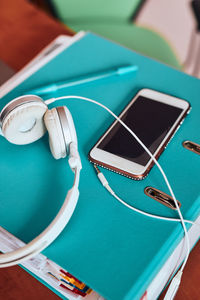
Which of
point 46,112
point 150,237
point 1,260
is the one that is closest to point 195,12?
point 46,112

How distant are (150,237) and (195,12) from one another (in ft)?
2.59

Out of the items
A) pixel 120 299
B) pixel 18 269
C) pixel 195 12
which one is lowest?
pixel 18 269

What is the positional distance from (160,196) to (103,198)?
91mm

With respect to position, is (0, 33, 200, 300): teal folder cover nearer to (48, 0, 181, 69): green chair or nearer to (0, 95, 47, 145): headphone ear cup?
(0, 95, 47, 145): headphone ear cup

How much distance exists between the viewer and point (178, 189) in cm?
56

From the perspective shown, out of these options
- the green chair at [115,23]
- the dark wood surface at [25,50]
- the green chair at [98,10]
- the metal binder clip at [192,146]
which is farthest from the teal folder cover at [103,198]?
the green chair at [98,10]

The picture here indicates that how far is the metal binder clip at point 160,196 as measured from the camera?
54 centimetres

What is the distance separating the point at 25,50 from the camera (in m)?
0.98

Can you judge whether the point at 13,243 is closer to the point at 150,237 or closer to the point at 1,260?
the point at 1,260

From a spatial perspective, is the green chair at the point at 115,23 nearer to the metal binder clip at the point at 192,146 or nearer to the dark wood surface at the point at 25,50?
the dark wood surface at the point at 25,50

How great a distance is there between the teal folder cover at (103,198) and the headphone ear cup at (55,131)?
0.13ft

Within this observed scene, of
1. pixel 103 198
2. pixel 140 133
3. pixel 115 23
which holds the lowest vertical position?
pixel 103 198

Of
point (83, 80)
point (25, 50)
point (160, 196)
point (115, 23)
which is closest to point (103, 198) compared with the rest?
point (160, 196)

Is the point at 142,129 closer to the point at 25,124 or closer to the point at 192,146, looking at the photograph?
the point at 192,146
